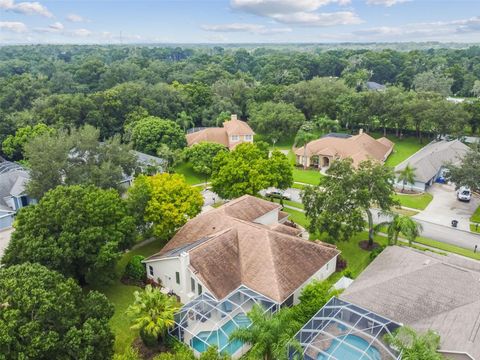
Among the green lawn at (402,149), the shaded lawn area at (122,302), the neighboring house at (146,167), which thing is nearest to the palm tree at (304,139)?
the green lawn at (402,149)

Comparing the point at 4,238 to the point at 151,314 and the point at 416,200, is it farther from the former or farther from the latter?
the point at 416,200

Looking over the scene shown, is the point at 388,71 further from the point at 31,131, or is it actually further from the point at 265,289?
the point at 265,289

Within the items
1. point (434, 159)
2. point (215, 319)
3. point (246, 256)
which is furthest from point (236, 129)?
point (215, 319)

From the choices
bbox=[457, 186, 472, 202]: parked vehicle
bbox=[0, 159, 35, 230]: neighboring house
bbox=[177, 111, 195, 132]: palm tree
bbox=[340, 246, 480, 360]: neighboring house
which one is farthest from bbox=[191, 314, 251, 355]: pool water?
bbox=[177, 111, 195, 132]: palm tree

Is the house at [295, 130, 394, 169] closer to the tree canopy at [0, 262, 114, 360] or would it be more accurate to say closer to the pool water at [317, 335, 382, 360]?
the pool water at [317, 335, 382, 360]

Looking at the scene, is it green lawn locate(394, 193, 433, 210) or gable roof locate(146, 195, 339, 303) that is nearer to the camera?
gable roof locate(146, 195, 339, 303)

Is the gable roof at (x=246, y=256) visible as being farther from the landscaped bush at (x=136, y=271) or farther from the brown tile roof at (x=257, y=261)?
the landscaped bush at (x=136, y=271)

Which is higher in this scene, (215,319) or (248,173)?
(248,173)
